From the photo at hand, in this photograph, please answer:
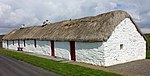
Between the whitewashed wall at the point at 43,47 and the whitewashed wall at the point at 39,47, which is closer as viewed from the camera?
the whitewashed wall at the point at 43,47

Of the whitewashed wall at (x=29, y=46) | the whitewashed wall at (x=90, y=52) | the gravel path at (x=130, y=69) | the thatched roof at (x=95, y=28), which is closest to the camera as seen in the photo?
the gravel path at (x=130, y=69)

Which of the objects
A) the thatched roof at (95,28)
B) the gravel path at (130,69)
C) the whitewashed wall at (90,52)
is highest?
the thatched roof at (95,28)

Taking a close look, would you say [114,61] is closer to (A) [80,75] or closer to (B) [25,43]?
(A) [80,75]

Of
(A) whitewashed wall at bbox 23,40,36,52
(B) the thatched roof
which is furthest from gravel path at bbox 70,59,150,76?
(A) whitewashed wall at bbox 23,40,36,52

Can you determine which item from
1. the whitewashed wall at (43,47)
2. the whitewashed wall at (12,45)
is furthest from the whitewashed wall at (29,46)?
the whitewashed wall at (12,45)

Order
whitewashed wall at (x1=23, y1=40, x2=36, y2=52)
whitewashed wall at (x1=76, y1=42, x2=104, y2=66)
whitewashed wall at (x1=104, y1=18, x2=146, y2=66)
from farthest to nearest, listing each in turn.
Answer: whitewashed wall at (x1=23, y1=40, x2=36, y2=52) < whitewashed wall at (x1=104, y1=18, x2=146, y2=66) < whitewashed wall at (x1=76, y1=42, x2=104, y2=66)

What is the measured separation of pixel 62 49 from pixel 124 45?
7.08 meters

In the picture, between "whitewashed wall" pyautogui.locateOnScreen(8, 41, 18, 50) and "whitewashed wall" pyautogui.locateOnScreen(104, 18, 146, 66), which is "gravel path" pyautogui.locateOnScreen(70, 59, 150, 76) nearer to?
"whitewashed wall" pyautogui.locateOnScreen(104, 18, 146, 66)

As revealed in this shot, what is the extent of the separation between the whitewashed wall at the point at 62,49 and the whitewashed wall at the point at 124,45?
5.51 m

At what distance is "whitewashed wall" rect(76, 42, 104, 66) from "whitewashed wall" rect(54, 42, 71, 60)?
1.93 metres

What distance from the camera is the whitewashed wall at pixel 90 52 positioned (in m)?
16.9

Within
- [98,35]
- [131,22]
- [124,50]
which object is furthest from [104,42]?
[131,22]

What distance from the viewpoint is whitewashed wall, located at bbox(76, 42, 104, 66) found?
16.9 meters

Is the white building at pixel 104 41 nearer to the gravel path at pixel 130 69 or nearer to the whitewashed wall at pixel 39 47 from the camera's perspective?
the gravel path at pixel 130 69
